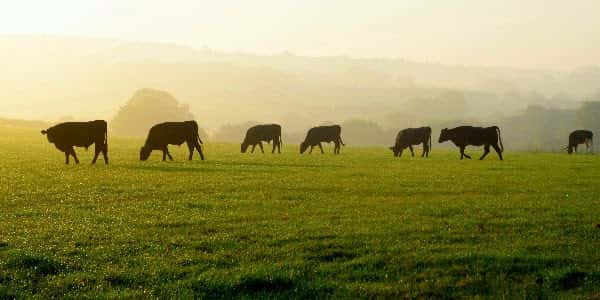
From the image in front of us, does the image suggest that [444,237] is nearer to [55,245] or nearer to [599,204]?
[599,204]

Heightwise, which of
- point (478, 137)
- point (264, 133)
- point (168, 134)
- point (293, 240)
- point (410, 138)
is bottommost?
point (293, 240)

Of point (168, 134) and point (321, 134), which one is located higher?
point (321, 134)

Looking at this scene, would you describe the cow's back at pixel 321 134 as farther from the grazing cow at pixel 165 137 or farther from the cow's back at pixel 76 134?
the cow's back at pixel 76 134

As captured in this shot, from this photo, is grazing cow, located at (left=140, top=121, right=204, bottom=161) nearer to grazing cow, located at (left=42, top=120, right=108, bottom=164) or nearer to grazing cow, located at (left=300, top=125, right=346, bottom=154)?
grazing cow, located at (left=42, top=120, right=108, bottom=164)

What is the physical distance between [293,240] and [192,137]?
21.6 m

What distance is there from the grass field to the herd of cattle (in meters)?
7.69

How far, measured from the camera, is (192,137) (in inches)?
1280

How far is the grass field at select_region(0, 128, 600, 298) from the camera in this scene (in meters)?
9.46

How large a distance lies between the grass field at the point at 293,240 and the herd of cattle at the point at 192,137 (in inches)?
303

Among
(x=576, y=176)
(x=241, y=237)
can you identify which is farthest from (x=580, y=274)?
(x=576, y=176)

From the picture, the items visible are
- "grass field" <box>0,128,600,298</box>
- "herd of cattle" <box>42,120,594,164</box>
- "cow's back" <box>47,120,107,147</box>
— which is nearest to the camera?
"grass field" <box>0,128,600,298</box>

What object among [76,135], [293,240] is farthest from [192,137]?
[293,240]

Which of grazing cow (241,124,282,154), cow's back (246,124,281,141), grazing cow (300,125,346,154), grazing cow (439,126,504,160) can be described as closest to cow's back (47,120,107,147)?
grazing cow (241,124,282,154)

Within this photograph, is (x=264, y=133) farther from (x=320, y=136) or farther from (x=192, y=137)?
(x=192, y=137)
